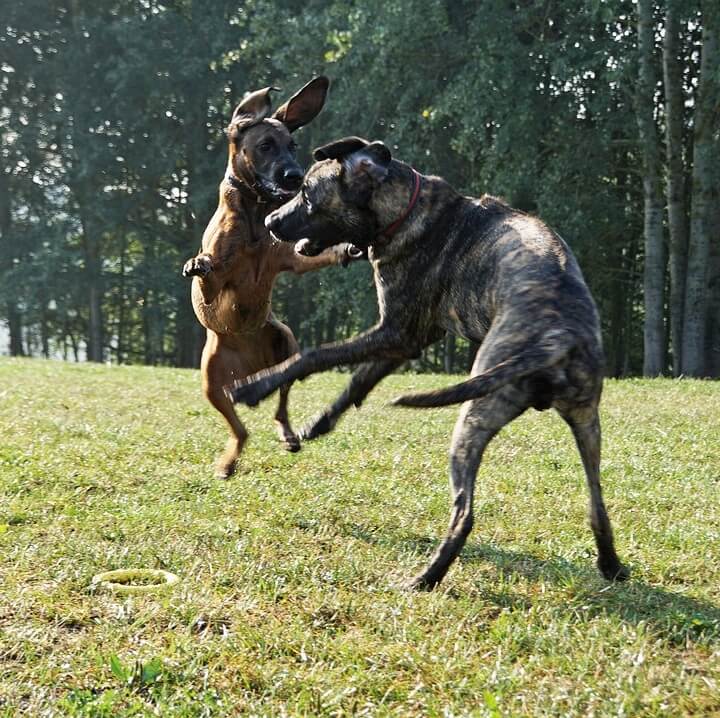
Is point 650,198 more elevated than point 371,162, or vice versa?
point 650,198

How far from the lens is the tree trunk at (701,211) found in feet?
56.6

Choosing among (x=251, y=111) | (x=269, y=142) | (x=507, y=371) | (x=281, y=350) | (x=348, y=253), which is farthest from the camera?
(x=281, y=350)

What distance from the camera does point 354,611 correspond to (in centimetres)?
369

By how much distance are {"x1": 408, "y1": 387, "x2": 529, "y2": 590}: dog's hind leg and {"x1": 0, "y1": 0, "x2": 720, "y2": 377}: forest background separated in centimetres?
1410

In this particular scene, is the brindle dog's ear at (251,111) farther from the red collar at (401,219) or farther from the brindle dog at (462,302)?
the red collar at (401,219)

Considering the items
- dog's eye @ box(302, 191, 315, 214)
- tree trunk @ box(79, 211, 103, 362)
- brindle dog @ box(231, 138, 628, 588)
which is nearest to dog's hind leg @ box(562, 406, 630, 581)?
brindle dog @ box(231, 138, 628, 588)

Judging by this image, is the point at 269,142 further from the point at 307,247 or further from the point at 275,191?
the point at 307,247

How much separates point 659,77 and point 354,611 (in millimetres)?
19594

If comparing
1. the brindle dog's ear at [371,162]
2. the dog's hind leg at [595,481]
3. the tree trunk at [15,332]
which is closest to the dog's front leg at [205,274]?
the brindle dog's ear at [371,162]

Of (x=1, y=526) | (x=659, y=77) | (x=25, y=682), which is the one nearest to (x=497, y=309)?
(x=25, y=682)

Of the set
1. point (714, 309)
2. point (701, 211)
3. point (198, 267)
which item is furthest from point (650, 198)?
point (198, 267)

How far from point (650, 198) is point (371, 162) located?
15.1 metres

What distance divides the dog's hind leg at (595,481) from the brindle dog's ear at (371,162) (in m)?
1.68

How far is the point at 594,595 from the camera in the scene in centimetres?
397
